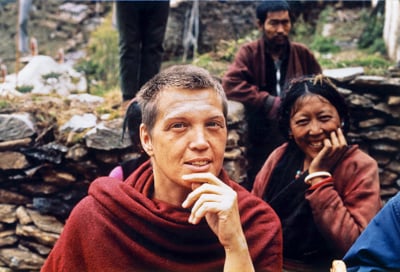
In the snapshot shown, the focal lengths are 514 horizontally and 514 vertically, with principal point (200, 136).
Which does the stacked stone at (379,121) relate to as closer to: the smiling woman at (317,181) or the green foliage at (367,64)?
the green foliage at (367,64)

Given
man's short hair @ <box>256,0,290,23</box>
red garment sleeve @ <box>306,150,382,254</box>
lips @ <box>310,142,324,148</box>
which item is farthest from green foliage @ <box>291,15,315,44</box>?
red garment sleeve @ <box>306,150,382,254</box>

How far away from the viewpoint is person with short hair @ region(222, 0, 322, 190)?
167 inches

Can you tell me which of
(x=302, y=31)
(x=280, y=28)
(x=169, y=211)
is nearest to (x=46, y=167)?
(x=280, y=28)

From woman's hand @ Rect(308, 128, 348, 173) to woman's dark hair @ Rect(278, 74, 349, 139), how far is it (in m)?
0.24

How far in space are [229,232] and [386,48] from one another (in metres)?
5.76

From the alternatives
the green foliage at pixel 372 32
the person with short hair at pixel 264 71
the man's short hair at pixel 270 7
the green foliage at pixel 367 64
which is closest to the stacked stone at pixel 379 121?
the green foliage at pixel 367 64

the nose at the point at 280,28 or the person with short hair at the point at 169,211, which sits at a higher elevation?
the nose at the point at 280,28

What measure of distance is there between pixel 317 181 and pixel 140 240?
115 cm

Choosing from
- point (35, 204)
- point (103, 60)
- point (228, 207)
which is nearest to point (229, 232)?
point (228, 207)

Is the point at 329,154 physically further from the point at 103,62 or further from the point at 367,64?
the point at 103,62

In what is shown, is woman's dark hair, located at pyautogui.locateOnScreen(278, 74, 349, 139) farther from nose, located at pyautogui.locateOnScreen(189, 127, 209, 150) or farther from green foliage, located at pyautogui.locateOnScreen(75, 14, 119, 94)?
green foliage, located at pyautogui.locateOnScreen(75, 14, 119, 94)

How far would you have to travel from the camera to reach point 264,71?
435cm

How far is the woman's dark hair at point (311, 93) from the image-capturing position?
9.72 ft

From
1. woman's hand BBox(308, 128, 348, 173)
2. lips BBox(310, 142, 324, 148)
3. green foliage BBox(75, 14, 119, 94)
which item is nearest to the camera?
woman's hand BBox(308, 128, 348, 173)
